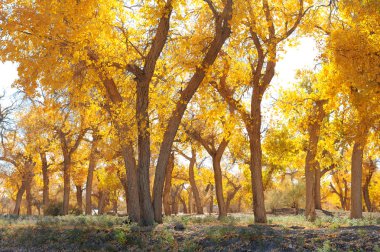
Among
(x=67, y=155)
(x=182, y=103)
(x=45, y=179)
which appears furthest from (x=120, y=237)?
(x=45, y=179)

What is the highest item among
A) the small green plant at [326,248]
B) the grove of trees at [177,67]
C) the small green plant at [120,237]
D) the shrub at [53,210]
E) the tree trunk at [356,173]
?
the grove of trees at [177,67]

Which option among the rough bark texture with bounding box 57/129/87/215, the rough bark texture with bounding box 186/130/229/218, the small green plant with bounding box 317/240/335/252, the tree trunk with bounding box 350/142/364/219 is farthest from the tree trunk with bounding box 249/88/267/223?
the rough bark texture with bounding box 57/129/87/215

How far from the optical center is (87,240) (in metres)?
12.8

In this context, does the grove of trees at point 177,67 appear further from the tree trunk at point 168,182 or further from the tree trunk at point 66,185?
the tree trunk at point 66,185

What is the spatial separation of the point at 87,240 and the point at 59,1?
6.89m

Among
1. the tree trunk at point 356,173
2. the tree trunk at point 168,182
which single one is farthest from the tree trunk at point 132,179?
the tree trunk at point 168,182

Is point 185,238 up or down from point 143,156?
down

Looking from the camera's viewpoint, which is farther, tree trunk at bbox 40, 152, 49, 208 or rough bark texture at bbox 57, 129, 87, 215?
tree trunk at bbox 40, 152, 49, 208

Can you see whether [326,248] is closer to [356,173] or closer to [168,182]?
[356,173]

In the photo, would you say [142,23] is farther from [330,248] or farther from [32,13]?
[330,248]

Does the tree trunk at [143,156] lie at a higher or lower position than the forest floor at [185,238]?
higher

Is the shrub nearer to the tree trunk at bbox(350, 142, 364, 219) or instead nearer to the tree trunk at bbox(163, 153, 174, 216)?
the tree trunk at bbox(163, 153, 174, 216)

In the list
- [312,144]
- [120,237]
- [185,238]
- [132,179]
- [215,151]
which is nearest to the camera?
[185,238]

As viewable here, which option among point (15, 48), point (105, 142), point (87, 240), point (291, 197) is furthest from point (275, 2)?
point (291, 197)
